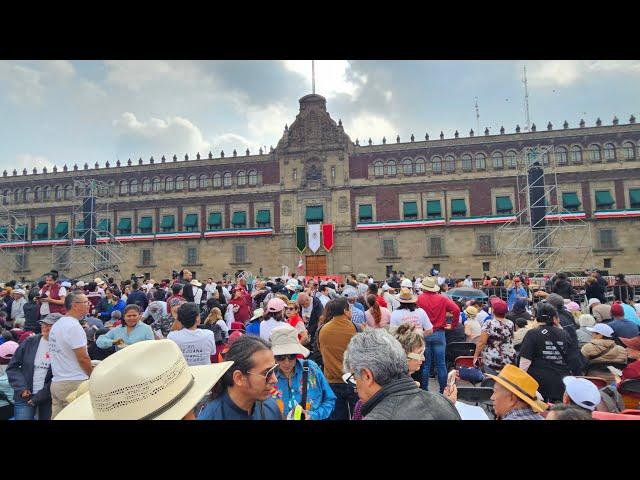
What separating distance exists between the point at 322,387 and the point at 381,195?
29.2m

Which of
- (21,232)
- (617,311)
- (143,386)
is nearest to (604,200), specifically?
(617,311)

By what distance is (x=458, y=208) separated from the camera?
30734mm

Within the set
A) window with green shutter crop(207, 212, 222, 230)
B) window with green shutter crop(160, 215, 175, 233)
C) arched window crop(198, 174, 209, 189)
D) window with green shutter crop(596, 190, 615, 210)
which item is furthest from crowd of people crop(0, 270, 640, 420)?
arched window crop(198, 174, 209, 189)

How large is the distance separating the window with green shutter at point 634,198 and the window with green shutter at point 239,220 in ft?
93.1

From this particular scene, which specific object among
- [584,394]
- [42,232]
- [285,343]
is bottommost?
[584,394]

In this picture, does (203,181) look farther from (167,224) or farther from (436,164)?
(436,164)

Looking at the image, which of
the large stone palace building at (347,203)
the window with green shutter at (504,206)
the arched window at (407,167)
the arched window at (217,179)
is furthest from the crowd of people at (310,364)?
the arched window at (217,179)

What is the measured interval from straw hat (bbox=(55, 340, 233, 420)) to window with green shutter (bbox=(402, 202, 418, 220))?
3047 cm

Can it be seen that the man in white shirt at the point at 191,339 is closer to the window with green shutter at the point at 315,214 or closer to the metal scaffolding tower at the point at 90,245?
the window with green shutter at the point at 315,214

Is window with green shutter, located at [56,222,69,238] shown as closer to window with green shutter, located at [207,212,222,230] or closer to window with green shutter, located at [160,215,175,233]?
window with green shutter, located at [160,215,175,233]

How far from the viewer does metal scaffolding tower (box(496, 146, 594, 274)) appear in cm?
2633

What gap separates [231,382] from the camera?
2410 millimetres

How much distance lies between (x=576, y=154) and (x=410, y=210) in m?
12.6
